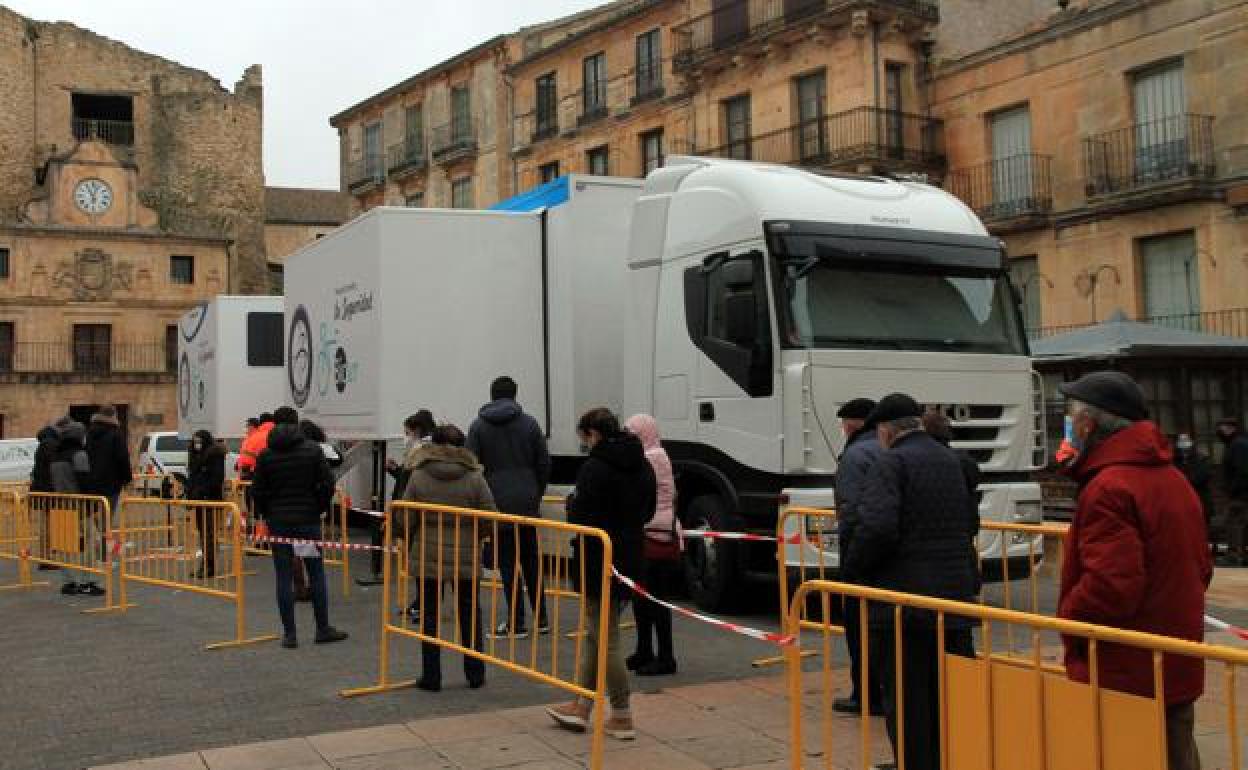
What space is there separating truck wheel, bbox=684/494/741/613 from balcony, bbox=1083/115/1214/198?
15708mm

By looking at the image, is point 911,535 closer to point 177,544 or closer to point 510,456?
point 510,456

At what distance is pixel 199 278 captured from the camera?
49.3 m

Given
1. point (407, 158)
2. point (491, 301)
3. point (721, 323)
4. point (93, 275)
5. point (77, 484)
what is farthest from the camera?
point (93, 275)

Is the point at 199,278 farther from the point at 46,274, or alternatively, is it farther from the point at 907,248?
the point at 907,248

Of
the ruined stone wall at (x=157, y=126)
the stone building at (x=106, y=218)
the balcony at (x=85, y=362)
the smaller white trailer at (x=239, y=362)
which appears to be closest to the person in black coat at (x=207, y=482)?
the smaller white trailer at (x=239, y=362)

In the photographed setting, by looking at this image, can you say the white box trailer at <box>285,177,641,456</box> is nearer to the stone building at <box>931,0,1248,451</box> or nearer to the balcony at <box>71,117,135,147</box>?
the stone building at <box>931,0,1248,451</box>

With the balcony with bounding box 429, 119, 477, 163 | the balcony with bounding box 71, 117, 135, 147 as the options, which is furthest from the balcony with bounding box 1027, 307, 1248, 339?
the balcony with bounding box 71, 117, 135, 147

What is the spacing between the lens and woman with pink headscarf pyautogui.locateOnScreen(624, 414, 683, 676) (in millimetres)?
7574

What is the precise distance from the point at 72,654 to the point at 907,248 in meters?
7.02

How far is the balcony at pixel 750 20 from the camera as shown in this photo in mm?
26359

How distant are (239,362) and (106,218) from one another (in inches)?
1298

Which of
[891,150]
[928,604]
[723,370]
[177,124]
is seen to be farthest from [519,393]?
[177,124]

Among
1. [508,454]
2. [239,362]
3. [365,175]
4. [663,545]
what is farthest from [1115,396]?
[365,175]

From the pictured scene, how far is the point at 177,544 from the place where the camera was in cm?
1248
